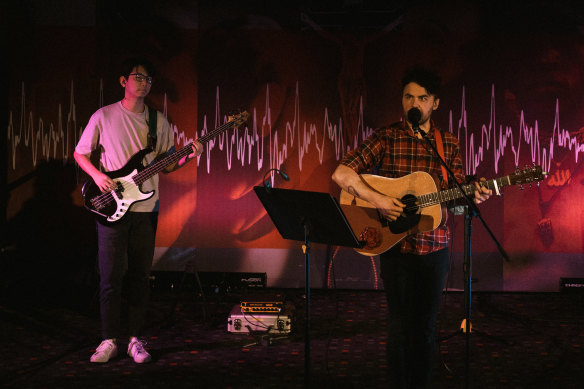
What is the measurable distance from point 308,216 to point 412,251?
1.83 feet

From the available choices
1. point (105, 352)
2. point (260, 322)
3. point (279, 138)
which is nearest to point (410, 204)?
point (260, 322)

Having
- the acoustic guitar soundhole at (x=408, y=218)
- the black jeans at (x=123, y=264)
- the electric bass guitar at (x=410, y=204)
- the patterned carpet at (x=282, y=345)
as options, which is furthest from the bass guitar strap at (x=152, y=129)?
the acoustic guitar soundhole at (x=408, y=218)

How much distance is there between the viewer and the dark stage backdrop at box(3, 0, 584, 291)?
584cm

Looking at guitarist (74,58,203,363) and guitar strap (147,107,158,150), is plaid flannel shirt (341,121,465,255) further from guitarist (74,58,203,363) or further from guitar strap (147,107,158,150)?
guitar strap (147,107,158,150)

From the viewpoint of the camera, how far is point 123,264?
3758 millimetres

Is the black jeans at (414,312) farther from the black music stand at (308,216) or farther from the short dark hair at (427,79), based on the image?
the short dark hair at (427,79)

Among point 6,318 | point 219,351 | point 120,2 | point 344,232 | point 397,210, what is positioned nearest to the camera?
point 344,232

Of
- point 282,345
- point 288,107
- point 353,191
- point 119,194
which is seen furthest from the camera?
point 288,107

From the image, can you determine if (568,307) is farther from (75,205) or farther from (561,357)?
(75,205)

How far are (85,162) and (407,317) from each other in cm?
242

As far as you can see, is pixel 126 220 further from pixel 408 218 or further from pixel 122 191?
pixel 408 218

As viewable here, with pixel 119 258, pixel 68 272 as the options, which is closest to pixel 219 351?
pixel 119 258

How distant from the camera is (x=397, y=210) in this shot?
9.11 feet

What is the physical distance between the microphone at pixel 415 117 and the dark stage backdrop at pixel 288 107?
131 inches
